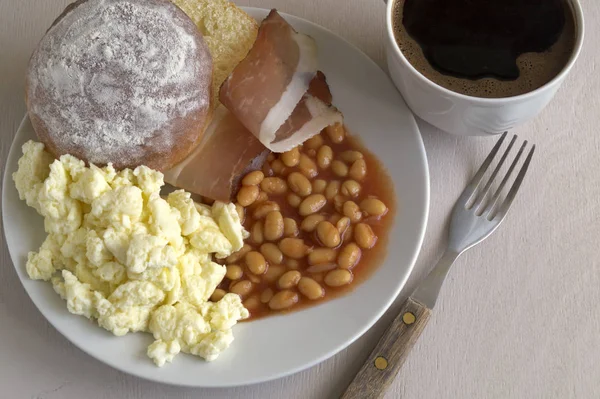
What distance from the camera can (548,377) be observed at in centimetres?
160

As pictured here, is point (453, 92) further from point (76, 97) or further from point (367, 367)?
point (76, 97)

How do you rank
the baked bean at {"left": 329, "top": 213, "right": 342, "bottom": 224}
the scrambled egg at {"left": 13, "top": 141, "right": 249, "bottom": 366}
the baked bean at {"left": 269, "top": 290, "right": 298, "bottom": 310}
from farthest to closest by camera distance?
the baked bean at {"left": 329, "top": 213, "right": 342, "bottom": 224}, the baked bean at {"left": 269, "top": 290, "right": 298, "bottom": 310}, the scrambled egg at {"left": 13, "top": 141, "right": 249, "bottom": 366}

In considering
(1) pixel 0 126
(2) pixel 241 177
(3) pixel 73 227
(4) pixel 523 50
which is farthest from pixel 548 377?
(1) pixel 0 126

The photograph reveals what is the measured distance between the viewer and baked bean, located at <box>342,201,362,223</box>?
5.36ft

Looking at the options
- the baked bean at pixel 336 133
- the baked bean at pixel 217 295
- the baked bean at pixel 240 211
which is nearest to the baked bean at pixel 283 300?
the baked bean at pixel 217 295

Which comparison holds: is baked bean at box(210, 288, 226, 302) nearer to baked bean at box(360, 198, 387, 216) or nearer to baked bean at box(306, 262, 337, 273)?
baked bean at box(306, 262, 337, 273)

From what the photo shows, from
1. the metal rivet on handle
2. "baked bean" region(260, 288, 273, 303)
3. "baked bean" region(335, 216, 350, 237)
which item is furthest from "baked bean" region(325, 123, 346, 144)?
the metal rivet on handle

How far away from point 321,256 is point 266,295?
17cm

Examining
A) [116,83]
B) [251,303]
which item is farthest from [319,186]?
[116,83]

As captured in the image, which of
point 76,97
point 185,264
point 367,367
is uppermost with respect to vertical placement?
point 76,97

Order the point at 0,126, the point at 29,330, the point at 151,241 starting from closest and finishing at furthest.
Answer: the point at 151,241, the point at 29,330, the point at 0,126

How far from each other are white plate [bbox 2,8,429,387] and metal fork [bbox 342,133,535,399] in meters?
0.09

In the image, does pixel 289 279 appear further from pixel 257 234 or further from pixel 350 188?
pixel 350 188

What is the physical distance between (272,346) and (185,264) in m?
0.28
